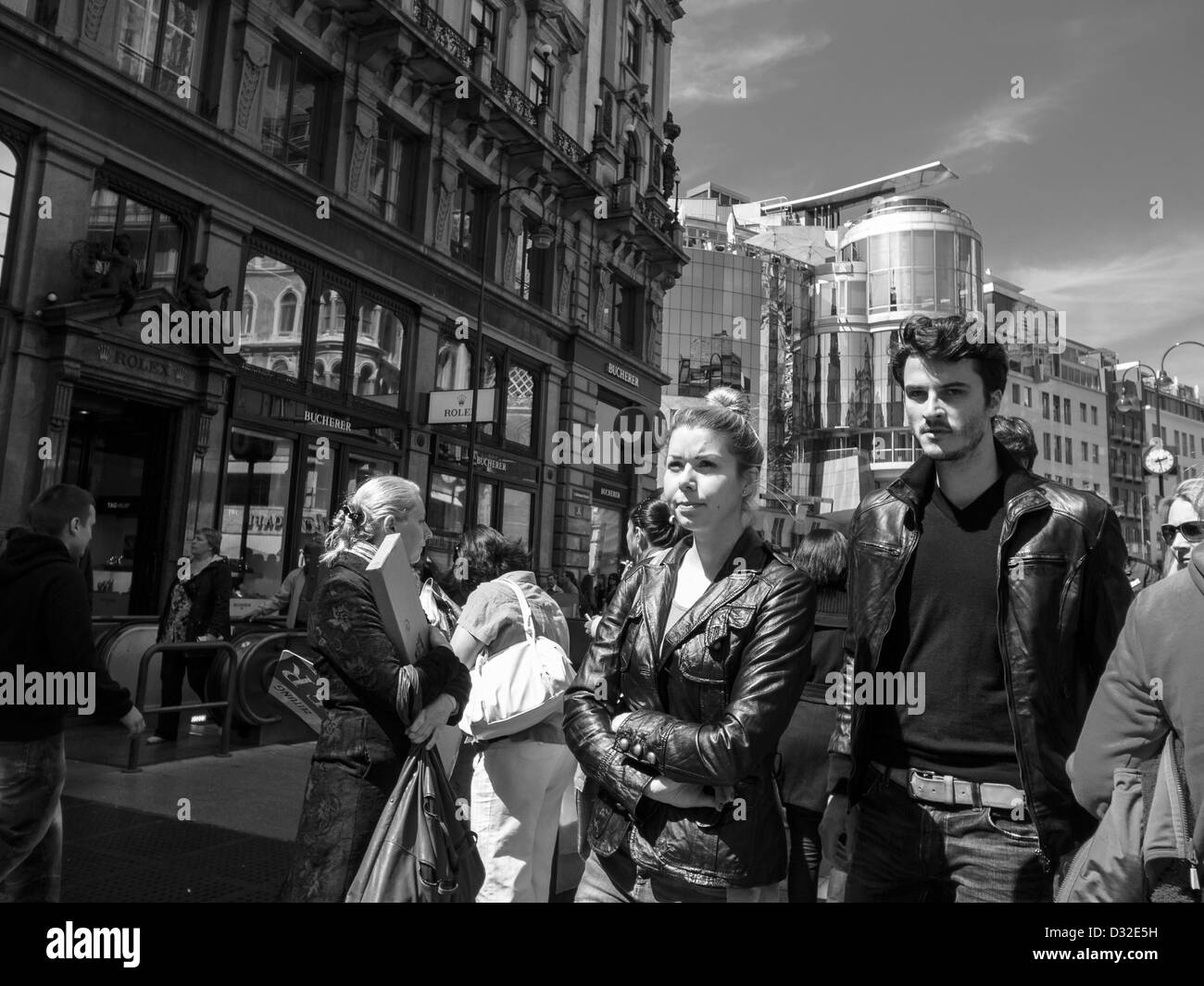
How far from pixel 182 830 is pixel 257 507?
439 inches

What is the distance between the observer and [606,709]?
96.4 inches

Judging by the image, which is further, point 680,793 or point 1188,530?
point 1188,530

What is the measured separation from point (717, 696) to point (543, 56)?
88.9 ft

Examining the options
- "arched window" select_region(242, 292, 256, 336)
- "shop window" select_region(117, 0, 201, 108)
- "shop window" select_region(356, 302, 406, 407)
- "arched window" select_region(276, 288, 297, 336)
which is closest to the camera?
"shop window" select_region(117, 0, 201, 108)

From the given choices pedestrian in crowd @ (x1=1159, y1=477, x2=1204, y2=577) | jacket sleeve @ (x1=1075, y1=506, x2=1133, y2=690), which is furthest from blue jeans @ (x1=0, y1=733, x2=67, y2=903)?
pedestrian in crowd @ (x1=1159, y1=477, x2=1204, y2=577)

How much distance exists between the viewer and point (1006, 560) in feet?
8.06

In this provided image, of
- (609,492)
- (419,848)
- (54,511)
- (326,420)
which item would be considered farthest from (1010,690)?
(609,492)

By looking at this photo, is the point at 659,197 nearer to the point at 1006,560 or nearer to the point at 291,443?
the point at 291,443

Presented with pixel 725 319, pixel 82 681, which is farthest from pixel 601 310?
pixel 725 319

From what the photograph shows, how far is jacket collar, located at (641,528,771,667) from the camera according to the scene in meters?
2.41

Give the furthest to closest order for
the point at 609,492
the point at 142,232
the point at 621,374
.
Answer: the point at 621,374, the point at 609,492, the point at 142,232

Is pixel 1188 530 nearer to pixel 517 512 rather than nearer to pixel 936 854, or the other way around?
pixel 936 854

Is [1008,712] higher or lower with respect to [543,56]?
lower

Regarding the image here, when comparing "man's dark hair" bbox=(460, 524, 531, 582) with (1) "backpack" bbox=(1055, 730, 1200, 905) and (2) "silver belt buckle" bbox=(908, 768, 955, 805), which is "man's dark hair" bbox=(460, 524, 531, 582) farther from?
(1) "backpack" bbox=(1055, 730, 1200, 905)
